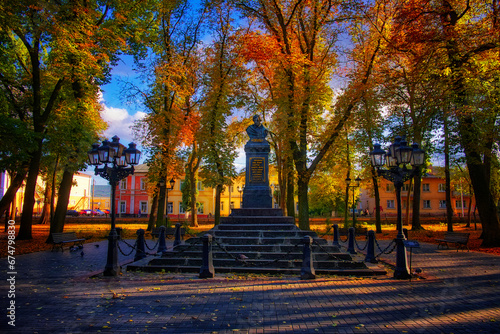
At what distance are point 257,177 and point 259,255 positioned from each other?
4476 mm

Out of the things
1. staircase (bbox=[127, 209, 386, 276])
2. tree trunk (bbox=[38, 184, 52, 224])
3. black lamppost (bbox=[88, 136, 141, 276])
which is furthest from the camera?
tree trunk (bbox=[38, 184, 52, 224])

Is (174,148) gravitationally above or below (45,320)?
above

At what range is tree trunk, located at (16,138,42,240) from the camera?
16.8 m

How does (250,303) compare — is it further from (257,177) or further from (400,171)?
(257,177)

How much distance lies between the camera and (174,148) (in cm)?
2230

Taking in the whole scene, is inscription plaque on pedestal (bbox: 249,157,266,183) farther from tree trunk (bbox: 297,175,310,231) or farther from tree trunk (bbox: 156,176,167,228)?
tree trunk (bbox: 156,176,167,228)

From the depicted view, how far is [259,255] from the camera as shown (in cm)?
1020

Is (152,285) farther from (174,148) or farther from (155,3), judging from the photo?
(155,3)

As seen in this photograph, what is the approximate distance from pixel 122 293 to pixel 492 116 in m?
16.2

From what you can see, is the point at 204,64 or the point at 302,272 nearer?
the point at 302,272

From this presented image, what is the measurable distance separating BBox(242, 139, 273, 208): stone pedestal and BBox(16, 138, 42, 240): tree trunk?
35.1ft

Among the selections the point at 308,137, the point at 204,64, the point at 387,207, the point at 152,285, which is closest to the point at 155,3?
the point at 204,64

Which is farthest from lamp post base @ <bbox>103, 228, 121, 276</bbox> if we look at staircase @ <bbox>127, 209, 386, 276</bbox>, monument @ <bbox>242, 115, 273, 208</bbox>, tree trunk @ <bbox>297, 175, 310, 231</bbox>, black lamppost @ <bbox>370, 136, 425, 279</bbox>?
tree trunk @ <bbox>297, 175, 310, 231</bbox>

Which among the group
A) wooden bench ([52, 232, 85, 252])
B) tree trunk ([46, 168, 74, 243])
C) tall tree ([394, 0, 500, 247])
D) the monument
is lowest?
wooden bench ([52, 232, 85, 252])
